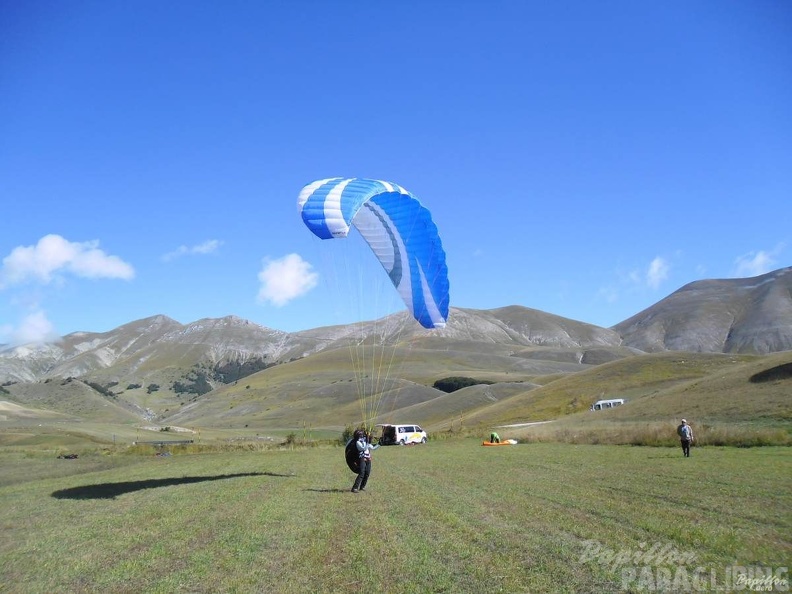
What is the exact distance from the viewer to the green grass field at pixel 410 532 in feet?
23.7

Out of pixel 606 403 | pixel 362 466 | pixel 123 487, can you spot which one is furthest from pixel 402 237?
pixel 606 403

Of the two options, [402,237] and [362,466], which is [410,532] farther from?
[402,237]

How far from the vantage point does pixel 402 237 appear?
19.9 m

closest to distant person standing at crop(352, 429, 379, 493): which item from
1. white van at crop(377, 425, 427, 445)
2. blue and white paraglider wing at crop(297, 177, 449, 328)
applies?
blue and white paraglider wing at crop(297, 177, 449, 328)

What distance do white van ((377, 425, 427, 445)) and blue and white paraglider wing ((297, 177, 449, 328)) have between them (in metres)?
22.6

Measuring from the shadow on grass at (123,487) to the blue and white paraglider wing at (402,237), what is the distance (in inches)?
288

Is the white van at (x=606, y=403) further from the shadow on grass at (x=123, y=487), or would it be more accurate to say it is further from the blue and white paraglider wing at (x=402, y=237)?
the shadow on grass at (x=123, y=487)

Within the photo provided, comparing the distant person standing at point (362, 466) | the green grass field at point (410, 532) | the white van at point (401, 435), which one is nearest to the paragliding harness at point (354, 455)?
the distant person standing at point (362, 466)

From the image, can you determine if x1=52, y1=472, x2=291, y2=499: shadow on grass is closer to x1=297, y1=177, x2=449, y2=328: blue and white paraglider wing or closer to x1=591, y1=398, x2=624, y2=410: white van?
x1=297, y1=177, x2=449, y2=328: blue and white paraglider wing

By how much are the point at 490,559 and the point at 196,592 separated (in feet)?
11.7

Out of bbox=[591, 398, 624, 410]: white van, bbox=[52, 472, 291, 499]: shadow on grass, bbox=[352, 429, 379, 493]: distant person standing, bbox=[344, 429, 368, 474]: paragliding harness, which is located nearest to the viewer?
bbox=[352, 429, 379, 493]: distant person standing

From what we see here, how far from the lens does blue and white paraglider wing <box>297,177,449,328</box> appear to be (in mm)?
18391

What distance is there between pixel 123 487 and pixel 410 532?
12017 millimetres

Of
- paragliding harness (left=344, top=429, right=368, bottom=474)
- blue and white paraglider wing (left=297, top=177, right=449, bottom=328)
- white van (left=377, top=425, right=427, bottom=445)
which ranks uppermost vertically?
blue and white paraglider wing (left=297, top=177, right=449, bottom=328)
